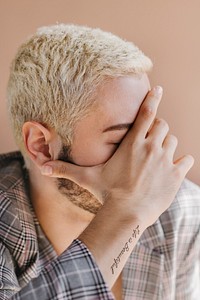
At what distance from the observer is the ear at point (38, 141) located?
3.98 ft

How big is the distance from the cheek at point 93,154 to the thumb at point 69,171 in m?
0.02

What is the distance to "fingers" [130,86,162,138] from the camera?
1086 millimetres

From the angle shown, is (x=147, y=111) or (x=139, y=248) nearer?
(x=147, y=111)

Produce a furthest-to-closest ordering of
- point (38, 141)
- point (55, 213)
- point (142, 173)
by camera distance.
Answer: point (55, 213)
point (38, 141)
point (142, 173)

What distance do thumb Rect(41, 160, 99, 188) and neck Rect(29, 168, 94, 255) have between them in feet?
0.34

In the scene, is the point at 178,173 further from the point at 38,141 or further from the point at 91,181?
the point at 38,141

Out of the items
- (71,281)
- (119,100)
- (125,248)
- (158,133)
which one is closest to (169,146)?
(158,133)

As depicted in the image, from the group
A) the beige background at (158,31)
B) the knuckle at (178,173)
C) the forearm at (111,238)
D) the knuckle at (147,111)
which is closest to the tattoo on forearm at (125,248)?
the forearm at (111,238)

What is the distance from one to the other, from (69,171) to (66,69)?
0.23 meters

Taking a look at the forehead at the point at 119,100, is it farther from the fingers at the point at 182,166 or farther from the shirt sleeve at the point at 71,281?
the shirt sleeve at the point at 71,281

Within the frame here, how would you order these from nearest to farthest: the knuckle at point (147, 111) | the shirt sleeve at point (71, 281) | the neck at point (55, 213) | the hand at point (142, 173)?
the shirt sleeve at point (71, 281)
the hand at point (142, 173)
the knuckle at point (147, 111)
the neck at point (55, 213)

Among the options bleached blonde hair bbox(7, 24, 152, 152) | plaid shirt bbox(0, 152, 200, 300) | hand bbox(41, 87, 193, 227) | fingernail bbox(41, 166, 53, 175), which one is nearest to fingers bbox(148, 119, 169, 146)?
hand bbox(41, 87, 193, 227)

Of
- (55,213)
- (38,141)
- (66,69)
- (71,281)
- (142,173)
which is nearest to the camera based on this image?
(71,281)

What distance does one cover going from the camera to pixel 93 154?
116 cm
